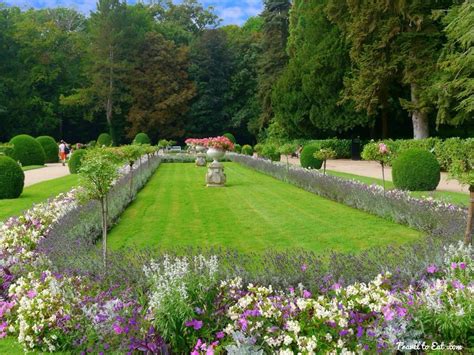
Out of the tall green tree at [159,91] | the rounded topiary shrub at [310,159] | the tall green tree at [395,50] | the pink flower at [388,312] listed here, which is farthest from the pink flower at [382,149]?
the tall green tree at [159,91]

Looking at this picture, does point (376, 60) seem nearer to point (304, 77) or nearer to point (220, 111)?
point (304, 77)

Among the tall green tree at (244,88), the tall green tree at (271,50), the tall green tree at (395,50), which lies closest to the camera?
the tall green tree at (395,50)

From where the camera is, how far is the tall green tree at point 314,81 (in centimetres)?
3175

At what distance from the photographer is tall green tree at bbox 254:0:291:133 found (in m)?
44.5

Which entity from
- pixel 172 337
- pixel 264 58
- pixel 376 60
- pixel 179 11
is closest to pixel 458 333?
pixel 172 337

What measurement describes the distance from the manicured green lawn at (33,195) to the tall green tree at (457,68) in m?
15.5

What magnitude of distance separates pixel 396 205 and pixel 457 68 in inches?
529

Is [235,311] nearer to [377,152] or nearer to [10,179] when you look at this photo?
[377,152]

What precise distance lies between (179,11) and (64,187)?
160ft

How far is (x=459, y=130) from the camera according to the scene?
113 ft

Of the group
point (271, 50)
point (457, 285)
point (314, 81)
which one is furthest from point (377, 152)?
point (271, 50)

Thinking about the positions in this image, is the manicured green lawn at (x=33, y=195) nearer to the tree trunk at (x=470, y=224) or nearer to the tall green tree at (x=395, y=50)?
the tree trunk at (x=470, y=224)

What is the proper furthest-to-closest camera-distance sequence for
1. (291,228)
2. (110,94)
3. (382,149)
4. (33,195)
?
(110,94), (33,195), (382,149), (291,228)

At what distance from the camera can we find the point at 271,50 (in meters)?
44.9
